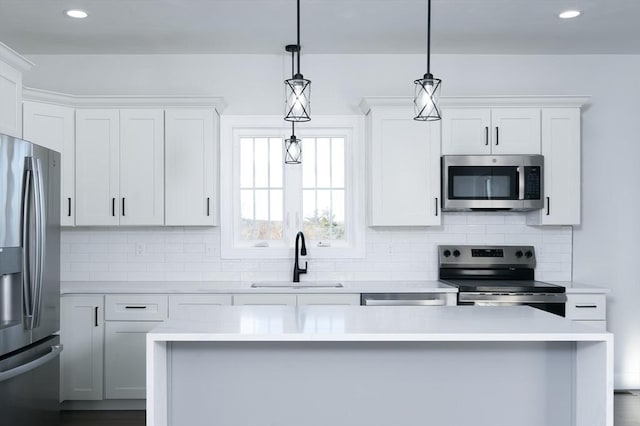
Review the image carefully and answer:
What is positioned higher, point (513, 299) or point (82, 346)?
point (513, 299)

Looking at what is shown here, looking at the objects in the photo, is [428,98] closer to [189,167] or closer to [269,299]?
[269,299]

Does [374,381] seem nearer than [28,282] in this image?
Yes

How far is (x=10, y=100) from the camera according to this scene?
299 cm

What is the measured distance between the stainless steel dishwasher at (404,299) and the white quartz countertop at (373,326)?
1.12 meters

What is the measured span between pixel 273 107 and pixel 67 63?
177cm

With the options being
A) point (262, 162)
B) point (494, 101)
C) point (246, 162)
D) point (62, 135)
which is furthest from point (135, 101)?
point (494, 101)

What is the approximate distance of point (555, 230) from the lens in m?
4.44

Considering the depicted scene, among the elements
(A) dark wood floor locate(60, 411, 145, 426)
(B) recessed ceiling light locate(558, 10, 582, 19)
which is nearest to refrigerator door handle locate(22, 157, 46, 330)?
(A) dark wood floor locate(60, 411, 145, 426)

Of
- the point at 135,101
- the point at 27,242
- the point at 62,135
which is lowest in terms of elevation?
the point at 27,242

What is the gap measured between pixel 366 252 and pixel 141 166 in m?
1.93

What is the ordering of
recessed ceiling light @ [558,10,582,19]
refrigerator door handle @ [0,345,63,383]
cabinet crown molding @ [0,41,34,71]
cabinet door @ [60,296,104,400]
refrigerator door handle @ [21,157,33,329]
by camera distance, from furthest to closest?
cabinet door @ [60,296,104,400] → recessed ceiling light @ [558,10,582,19] → cabinet crown molding @ [0,41,34,71] → refrigerator door handle @ [21,157,33,329] → refrigerator door handle @ [0,345,63,383]

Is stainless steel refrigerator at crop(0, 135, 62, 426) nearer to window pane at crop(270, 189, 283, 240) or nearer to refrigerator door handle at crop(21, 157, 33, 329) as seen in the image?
refrigerator door handle at crop(21, 157, 33, 329)

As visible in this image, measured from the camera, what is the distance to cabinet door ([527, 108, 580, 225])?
411 centimetres

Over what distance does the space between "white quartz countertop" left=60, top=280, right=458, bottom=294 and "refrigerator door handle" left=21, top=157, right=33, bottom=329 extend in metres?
1.06
